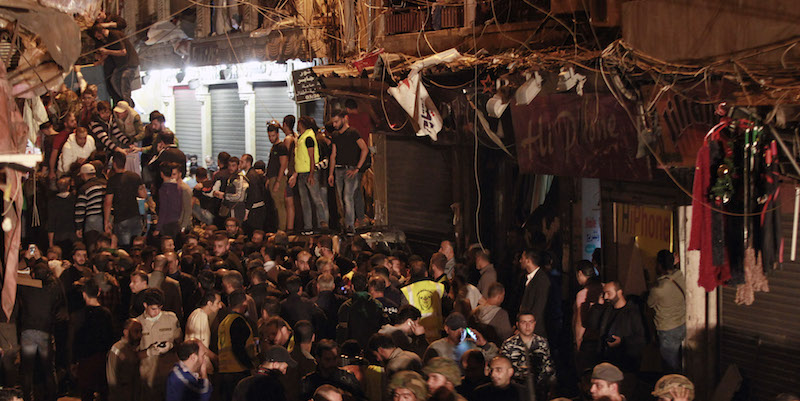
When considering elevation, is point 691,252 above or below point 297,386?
above

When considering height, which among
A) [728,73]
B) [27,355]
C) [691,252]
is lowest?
[27,355]

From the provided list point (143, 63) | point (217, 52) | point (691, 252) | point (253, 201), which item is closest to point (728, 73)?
point (691, 252)

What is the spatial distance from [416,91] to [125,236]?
18.4 feet

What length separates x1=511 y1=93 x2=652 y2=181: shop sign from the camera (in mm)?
12383

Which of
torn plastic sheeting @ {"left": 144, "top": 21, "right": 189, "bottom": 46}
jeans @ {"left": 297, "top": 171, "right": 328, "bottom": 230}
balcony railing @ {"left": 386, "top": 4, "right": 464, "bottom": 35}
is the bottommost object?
jeans @ {"left": 297, "top": 171, "right": 328, "bottom": 230}

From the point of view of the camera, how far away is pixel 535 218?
16.2 m

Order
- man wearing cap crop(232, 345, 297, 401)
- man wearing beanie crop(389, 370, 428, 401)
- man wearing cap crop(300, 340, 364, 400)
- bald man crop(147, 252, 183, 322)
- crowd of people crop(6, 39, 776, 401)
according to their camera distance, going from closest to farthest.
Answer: man wearing beanie crop(389, 370, 428, 401) < man wearing cap crop(232, 345, 297, 401) < man wearing cap crop(300, 340, 364, 400) < crowd of people crop(6, 39, 776, 401) < bald man crop(147, 252, 183, 322)

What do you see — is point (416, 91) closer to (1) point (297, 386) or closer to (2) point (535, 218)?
(2) point (535, 218)

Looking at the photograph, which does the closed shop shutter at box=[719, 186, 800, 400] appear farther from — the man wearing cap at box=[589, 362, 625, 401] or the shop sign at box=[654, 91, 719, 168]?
the man wearing cap at box=[589, 362, 625, 401]

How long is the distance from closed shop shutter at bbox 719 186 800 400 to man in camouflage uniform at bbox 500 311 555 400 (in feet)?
7.21

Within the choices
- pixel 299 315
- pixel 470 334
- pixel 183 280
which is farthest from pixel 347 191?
pixel 470 334

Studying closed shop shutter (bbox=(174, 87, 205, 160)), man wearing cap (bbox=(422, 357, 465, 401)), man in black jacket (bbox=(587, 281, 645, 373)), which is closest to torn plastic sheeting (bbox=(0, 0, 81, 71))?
man wearing cap (bbox=(422, 357, 465, 401))

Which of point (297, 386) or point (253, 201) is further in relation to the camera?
point (253, 201)

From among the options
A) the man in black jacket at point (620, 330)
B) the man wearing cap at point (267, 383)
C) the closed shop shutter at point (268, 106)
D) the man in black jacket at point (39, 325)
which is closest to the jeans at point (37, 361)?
the man in black jacket at point (39, 325)
